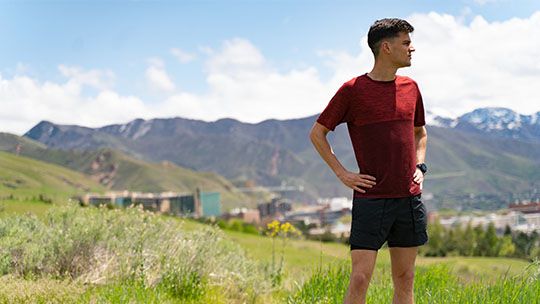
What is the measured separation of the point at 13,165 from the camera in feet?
510

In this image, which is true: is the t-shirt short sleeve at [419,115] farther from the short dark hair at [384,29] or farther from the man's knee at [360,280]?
the man's knee at [360,280]

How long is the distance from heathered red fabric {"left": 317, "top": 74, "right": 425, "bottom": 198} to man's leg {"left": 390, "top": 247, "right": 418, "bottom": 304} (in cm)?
38

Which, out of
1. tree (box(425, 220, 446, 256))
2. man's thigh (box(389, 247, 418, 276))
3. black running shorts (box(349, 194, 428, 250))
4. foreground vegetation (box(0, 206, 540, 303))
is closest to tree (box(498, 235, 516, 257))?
tree (box(425, 220, 446, 256))

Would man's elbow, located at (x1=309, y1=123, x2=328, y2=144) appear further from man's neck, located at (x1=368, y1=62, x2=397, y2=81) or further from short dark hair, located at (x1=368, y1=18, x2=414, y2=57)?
short dark hair, located at (x1=368, y1=18, x2=414, y2=57)

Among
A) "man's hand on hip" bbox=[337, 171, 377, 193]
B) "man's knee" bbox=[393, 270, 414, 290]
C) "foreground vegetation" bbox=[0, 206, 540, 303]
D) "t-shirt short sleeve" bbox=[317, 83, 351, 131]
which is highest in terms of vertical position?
"t-shirt short sleeve" bbox=[317, 83, 351, 131]

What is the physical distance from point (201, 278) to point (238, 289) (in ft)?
1.49

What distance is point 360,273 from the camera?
11.1 ft

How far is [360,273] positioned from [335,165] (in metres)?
0.66

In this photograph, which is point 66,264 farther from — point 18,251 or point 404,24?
point 404,24

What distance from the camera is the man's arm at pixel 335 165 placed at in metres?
3.38

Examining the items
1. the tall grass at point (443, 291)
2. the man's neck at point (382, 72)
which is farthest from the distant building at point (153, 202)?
the man's neck at point (382, 72)

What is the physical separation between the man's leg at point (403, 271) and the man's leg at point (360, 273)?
26cm

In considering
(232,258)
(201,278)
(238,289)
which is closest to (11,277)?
(201,278)

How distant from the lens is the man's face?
3.46 metres
